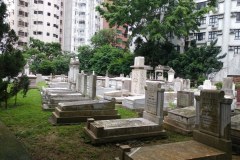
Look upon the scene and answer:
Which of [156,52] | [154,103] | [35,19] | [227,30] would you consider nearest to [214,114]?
[154,103]

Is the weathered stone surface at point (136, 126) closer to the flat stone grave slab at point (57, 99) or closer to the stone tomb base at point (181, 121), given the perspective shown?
the stone tomb base at point (181, 121)

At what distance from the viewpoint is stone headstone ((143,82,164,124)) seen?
23.5 feet

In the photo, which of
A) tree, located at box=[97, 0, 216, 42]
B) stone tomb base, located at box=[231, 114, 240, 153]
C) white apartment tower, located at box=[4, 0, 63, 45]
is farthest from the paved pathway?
white apartment tower, located at box=[4, 0, 63, 45]

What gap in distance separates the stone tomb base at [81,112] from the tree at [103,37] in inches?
1569

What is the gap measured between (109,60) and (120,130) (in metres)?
32.2

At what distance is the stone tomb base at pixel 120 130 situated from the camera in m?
6.24

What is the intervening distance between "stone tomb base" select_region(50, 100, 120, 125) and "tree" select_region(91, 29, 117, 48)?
39845 millimetres

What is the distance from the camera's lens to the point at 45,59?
150 feet

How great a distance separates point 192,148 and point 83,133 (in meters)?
3.17

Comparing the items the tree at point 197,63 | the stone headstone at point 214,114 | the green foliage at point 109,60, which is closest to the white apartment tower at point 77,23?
the green foliage at point 109,60

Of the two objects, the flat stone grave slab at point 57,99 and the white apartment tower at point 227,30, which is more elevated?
the white apartment tower at point 227,30

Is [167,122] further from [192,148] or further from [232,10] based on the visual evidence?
[232,10]

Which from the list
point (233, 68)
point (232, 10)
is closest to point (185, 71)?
point (233, 68)

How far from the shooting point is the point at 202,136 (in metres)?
5.50
